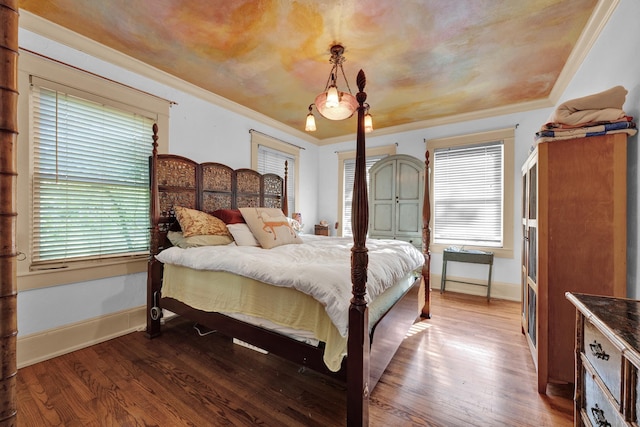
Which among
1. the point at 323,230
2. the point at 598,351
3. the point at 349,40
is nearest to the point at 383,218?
the point at 323,230

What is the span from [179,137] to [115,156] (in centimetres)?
70

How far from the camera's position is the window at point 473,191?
12.0 feet

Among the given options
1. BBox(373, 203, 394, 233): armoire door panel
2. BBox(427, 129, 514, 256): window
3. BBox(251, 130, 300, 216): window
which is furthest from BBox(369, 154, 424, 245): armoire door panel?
BBox(251, 130, 300, 216): window

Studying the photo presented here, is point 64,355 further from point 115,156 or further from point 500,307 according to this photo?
point 500,307

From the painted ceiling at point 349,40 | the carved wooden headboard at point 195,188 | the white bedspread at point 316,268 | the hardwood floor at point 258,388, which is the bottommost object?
the hardwood floor at point 258,388

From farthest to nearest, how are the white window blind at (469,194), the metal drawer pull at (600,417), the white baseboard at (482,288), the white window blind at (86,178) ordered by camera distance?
the white window blind at (469,194), the white baseboard at (482,288), the white window blind at (86,178), the metal drawer pull at (600,417)

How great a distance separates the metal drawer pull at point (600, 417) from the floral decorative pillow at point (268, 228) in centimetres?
221

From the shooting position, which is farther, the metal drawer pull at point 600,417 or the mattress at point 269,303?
the mattress at point 269,303

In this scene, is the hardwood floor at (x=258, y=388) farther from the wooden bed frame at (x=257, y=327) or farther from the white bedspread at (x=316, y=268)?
the white bedspread at (x=316, y=268)

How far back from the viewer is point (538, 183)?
1696 mm

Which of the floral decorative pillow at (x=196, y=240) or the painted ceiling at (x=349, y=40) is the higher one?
the painted ceiling at (x=349, y=40)

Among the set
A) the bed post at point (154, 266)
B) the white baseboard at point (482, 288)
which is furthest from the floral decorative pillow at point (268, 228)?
the white baseboard at point (482, 288)

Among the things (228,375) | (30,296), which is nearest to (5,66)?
(228,375)

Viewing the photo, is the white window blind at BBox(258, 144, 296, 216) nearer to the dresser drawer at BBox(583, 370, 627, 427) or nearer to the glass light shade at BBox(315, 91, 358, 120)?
the glass light shade at BBox(315, 91, 358, 120)
